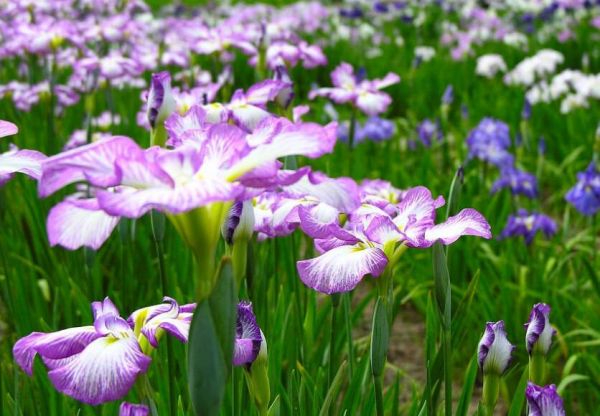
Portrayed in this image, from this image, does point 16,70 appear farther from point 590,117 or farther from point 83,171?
point 83,171

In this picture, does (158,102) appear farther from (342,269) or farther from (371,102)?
(371,102)

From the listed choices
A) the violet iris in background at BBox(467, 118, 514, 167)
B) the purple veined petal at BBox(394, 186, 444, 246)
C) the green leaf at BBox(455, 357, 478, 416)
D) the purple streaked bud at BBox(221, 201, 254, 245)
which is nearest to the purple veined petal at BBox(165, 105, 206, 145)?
the purple streaked bud at BBox(221, 201, 254, 245)

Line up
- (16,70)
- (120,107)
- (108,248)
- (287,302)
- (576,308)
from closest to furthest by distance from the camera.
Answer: (287,302) → (576,308) → (108,248) → (120,107) → (16,70)

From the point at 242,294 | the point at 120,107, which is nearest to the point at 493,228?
the point at 242,294

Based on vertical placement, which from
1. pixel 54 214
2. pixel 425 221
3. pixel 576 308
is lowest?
pixel 576 308

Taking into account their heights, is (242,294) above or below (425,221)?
below

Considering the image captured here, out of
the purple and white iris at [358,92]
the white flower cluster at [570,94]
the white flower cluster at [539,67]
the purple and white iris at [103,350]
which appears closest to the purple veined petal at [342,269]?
the purple and white iris at [103,350]

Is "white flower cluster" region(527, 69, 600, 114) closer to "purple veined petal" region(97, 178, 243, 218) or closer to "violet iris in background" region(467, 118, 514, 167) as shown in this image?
"violet iris in background" region(467, 118, 514, 167)
